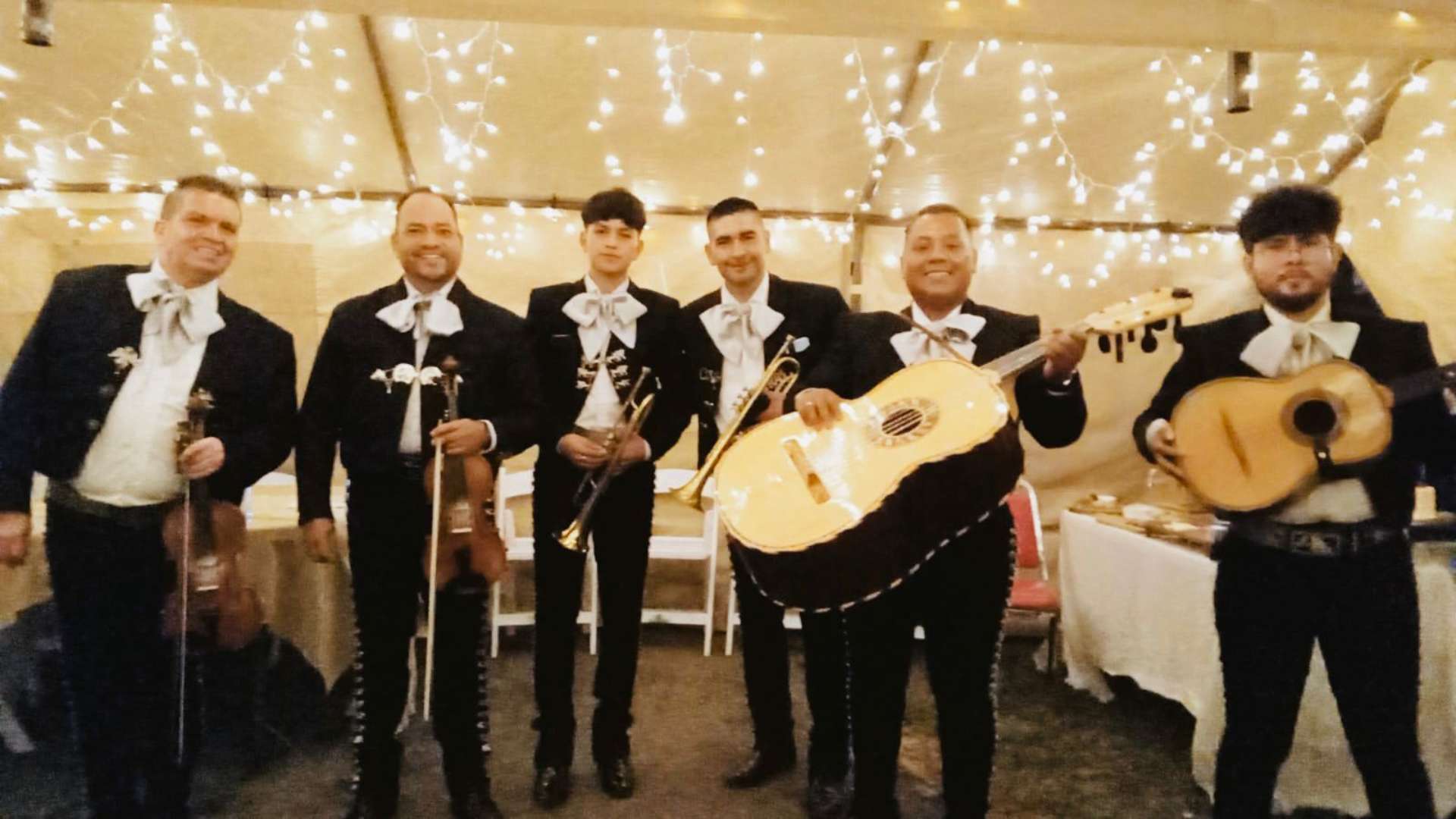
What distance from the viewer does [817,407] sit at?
2428 mm

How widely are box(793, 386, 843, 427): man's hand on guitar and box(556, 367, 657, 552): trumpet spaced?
0.66 m

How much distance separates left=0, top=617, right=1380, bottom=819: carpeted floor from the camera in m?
3.04

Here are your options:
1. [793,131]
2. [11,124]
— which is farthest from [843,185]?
[11,124]

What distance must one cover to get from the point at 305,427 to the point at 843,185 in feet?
11.0

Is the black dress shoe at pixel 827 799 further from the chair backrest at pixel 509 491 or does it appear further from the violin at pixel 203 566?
the chair backrest at pixel 509 491

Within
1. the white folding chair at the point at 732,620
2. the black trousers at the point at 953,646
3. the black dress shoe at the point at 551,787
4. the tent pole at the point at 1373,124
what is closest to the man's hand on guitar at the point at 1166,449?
the black trousers at the point at 953,646

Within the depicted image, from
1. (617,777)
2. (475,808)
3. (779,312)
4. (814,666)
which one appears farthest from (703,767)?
(779,312)

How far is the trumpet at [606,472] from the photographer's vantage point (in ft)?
9.34

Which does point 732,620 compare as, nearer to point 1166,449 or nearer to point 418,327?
point 418,327

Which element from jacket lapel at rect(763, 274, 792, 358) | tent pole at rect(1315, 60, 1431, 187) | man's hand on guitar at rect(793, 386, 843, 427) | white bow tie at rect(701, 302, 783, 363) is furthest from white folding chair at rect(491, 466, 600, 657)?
tent pole at rect(1315, 60, 1431, 187)

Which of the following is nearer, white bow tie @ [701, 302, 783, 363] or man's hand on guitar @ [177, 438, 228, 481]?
man's hand on guitar @ [177, 438, 228, 481]

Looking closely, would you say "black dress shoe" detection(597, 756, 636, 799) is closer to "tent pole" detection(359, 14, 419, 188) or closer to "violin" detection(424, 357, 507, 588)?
"violin" detection(424, 357, 507, 588)

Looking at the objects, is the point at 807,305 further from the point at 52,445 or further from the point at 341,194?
the point at 341,194

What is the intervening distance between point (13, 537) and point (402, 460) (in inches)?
43.6
